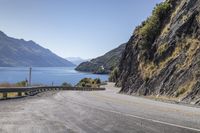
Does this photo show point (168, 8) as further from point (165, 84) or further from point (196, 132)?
point (196, 132)

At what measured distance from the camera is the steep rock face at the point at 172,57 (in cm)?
2766

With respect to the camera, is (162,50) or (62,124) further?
(162,50)

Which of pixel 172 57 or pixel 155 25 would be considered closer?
pixel 172 57

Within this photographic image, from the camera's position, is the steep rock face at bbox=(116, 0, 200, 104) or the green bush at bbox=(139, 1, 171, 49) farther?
the green bush at bbox=(139, 1, 171, 49)

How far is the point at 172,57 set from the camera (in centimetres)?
3375

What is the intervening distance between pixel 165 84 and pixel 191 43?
4033mm

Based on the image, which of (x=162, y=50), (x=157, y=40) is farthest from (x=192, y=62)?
(x=157, y=40)

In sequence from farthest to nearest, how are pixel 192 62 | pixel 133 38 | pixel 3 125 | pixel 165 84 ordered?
pixel 133 38 → pixel 165 84 → pixel 192 62 → pixel 3 125

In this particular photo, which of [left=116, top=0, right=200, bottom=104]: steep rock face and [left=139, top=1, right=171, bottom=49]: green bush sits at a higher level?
[left=139, top=1, right=171, bottom=49]: green bush

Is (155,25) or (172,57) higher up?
(155,25)

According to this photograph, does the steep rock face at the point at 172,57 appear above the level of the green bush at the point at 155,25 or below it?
below

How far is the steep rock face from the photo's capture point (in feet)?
90.8

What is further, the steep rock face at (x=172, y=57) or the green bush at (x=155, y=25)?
the green bush at (x=155, y=25)

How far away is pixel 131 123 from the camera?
11672 millimetres
